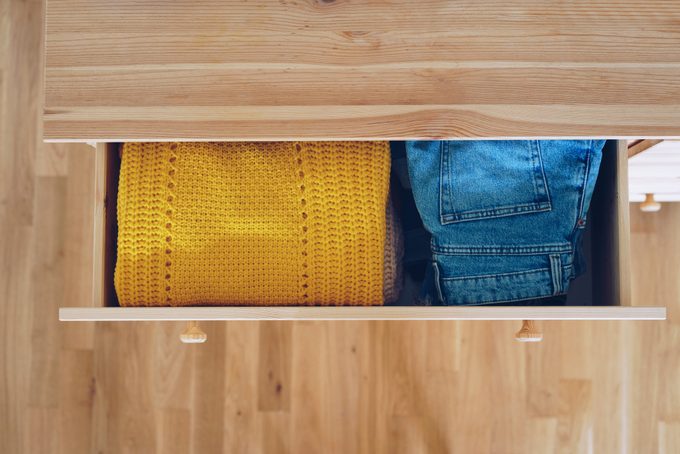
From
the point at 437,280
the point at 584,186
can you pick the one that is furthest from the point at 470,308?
the point at 584,186

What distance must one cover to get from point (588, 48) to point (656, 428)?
0.98 m

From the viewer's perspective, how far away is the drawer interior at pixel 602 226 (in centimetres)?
76

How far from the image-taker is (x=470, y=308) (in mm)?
724

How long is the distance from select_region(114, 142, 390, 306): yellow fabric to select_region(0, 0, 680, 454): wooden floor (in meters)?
0.54

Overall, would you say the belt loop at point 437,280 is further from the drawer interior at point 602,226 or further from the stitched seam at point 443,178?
the drawer interior at point 602,226

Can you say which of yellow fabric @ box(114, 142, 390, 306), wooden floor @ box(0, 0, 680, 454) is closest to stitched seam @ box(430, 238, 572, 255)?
yellow fabric @ box(114, 142, 390, 306)

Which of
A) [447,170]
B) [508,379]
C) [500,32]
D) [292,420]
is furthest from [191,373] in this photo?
[500,32]

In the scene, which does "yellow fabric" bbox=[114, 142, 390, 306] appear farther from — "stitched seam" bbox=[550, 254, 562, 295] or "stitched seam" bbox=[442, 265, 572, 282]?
"stitched seam" bbox=[550, 254, 562, 295]

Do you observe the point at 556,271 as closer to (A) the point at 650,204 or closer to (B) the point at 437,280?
(B) the point at 437,280

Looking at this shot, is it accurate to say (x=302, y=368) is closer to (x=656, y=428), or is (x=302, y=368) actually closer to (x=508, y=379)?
(x=508, y=379)

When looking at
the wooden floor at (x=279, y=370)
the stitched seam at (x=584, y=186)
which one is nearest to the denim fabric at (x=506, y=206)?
the stitched seam at (x=584, y=186)

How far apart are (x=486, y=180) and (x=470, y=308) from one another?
0.18 meters

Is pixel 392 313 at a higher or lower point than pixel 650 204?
lower

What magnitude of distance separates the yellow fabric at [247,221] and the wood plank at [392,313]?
0.04 meters
